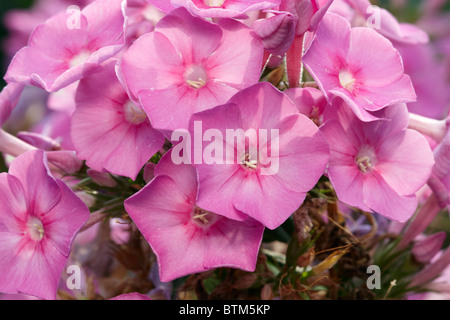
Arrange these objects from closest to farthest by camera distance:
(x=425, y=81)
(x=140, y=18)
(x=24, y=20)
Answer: (x=140, y=18) < (x=425, y=81) < (x=24, y=20)

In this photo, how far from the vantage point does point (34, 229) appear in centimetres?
60

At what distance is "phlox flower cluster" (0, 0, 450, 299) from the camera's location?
1.74 feet

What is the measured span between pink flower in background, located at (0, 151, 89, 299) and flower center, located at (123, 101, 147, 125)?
0.31 feet

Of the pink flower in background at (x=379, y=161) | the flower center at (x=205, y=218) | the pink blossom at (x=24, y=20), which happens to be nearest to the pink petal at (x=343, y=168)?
the pink flower in background at (x=379, y=161)

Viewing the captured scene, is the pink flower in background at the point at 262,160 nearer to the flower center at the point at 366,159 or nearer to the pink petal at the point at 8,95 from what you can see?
the flower center at the point at 366,159

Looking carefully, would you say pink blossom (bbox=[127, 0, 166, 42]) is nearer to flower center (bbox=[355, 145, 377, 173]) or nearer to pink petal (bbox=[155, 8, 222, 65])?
pink petal (bbox=[155, 8, 222, 65])

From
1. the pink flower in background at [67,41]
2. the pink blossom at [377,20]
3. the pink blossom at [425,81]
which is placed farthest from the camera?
the pink blossom at [425,81]

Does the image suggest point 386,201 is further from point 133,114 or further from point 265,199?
point 133,114

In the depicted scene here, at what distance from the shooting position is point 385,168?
593 millimetres

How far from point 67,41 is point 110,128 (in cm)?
13

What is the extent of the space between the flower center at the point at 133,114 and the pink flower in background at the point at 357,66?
174mm

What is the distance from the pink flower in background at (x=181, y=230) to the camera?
0.54 meters

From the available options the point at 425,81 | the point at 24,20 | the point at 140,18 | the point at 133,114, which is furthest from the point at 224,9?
the point at 24,20

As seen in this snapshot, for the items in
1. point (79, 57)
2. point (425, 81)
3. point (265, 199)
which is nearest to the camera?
point (265, 199)
